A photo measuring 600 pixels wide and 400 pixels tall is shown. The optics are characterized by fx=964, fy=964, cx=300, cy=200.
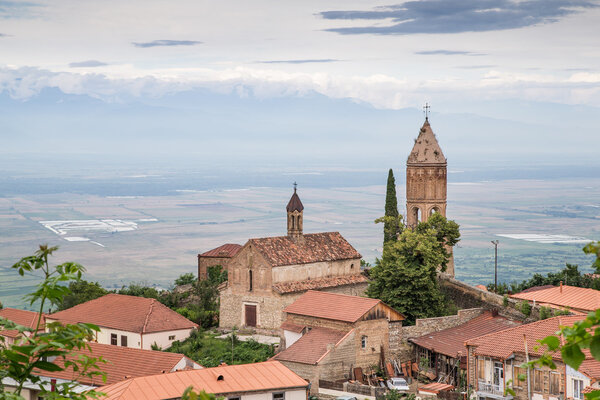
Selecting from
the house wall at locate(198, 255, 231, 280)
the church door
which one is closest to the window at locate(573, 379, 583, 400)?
the church door

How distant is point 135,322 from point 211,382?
1547cm

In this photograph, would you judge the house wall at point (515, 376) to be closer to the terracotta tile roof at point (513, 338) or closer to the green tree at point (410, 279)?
the terracotta tile roof at point (513, 338)

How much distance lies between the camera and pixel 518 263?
166 meters

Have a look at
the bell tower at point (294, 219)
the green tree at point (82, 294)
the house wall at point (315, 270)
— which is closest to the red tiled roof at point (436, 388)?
the house wall at point (315, 270)

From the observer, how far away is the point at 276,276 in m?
51.4

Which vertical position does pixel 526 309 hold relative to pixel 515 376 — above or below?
above

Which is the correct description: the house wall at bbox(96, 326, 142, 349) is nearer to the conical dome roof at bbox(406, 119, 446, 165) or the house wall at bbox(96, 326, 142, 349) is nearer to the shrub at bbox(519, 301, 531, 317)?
the shrub at bbox(519, 301, 531, 317)

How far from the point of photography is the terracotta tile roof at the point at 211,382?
33312mm

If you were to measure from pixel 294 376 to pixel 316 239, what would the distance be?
19892 millimetres

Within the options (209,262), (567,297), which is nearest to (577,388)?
(567,297)

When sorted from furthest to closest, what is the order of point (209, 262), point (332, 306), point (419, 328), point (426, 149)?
point (426, 149)
point (209, 262)
point (419, 328)
point (332, 306)

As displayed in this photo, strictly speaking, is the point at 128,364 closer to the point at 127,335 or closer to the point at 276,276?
the point at 127,335

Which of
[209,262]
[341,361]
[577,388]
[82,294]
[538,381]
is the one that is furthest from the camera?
[209,262]

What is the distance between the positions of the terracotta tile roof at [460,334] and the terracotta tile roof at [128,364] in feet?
37.3
